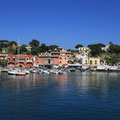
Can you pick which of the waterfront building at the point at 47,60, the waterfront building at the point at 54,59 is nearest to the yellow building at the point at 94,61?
the waterfront building at the point at 54,59

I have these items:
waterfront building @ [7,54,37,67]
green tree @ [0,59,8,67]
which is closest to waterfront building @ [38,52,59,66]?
waterfront building @ [7,54,37,67]

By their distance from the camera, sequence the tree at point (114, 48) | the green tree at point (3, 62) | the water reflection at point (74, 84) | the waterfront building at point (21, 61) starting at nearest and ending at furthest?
the water reflection at point (74, 84), the green tree at point (3, 62), the waterfront building at point (21, 61), the tree at point (114, 48)

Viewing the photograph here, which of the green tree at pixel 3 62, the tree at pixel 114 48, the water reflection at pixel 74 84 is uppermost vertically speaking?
the tree at pixel 114 48

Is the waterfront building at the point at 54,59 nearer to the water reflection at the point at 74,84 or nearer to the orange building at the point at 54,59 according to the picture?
the orange building at the point at 54,59

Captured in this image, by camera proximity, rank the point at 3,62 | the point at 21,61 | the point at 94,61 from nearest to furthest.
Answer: the point at 3,62, the point at 21,61, the point at 94,61

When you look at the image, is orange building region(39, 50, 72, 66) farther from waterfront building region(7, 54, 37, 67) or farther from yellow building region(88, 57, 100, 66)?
yellow building region(88, 57, 100, 66)

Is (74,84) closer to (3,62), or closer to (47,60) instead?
(3,62)

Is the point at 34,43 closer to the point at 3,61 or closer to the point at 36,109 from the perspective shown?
the point at 3,61

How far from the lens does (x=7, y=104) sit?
27.9 meters

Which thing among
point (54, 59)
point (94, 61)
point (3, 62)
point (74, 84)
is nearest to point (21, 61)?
point (3, 62)

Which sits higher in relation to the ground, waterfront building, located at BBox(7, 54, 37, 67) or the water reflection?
waterfront building, located at BBox(7, 54, 37, 67)

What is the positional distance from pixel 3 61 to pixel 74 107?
94658mm

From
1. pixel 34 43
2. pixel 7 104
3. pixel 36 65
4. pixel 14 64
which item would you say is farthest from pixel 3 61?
pixel 7 104

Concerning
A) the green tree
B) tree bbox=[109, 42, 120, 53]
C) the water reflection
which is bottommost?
the water reflection
